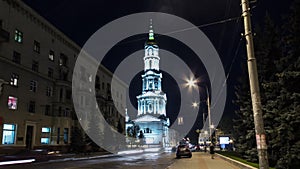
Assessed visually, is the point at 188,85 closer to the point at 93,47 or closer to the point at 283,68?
the point at 283,68

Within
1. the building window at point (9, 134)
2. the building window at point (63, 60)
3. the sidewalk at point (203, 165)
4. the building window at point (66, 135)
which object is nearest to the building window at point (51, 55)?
the building window at point (63, 60)

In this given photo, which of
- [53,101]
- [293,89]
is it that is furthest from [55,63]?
[293,89]

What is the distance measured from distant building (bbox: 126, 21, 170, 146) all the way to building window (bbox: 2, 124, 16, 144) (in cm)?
8149

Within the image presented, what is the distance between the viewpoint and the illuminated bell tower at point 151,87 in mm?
123250

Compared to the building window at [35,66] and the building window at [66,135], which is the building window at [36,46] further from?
the building window at [66,135]

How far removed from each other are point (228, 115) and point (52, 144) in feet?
146

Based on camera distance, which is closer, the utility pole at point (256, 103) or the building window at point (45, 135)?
the utility pole at point (256, 103)

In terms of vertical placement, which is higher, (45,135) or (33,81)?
(33,81)

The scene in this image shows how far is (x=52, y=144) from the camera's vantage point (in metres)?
37.5

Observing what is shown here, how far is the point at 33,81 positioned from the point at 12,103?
542 cm

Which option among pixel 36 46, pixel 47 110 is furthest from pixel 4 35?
pixel 47 110

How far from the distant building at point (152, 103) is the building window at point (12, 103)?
8155 centimetres

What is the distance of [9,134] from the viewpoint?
3027 cm

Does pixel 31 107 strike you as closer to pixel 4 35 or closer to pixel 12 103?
pixel 12 103
